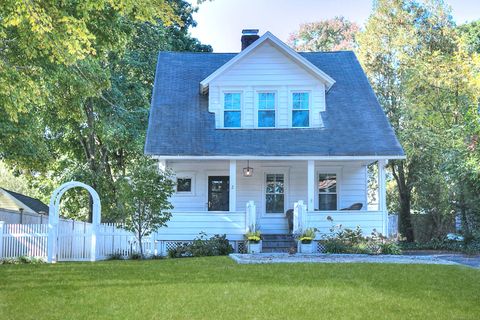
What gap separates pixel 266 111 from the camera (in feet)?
61.6

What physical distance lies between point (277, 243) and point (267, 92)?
5176mm

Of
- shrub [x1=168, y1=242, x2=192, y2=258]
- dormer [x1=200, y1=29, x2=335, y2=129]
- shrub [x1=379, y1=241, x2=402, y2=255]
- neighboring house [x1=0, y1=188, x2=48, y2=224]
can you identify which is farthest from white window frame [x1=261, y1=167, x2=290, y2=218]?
neighboring house [x1=0, y1=188, x2=48, y2=224]

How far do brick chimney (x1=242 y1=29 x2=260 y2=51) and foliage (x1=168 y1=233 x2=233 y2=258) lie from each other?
28.2ft

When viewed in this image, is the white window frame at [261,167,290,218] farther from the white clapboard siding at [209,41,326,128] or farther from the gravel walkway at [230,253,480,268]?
the gravel walkway at [230,253,480,268]

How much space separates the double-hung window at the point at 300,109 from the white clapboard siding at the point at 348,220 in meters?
3.57

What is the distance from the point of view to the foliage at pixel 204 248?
51.2 feet

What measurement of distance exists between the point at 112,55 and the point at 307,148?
432 inches

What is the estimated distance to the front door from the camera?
1878cm

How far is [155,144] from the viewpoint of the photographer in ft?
55.7

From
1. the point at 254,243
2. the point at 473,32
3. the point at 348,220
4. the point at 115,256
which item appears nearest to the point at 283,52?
the point at 348,220

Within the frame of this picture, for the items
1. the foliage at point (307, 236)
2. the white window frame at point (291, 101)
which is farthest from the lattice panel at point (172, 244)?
the white window frame at point (291, 101)

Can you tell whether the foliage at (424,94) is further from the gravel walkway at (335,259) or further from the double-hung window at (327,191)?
the gravel walkway at (335,259)

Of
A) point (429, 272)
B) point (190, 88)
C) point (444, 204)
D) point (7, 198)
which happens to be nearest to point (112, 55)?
point (190, 88)

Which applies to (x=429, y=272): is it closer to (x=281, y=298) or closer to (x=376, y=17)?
(x=281, y=298)
